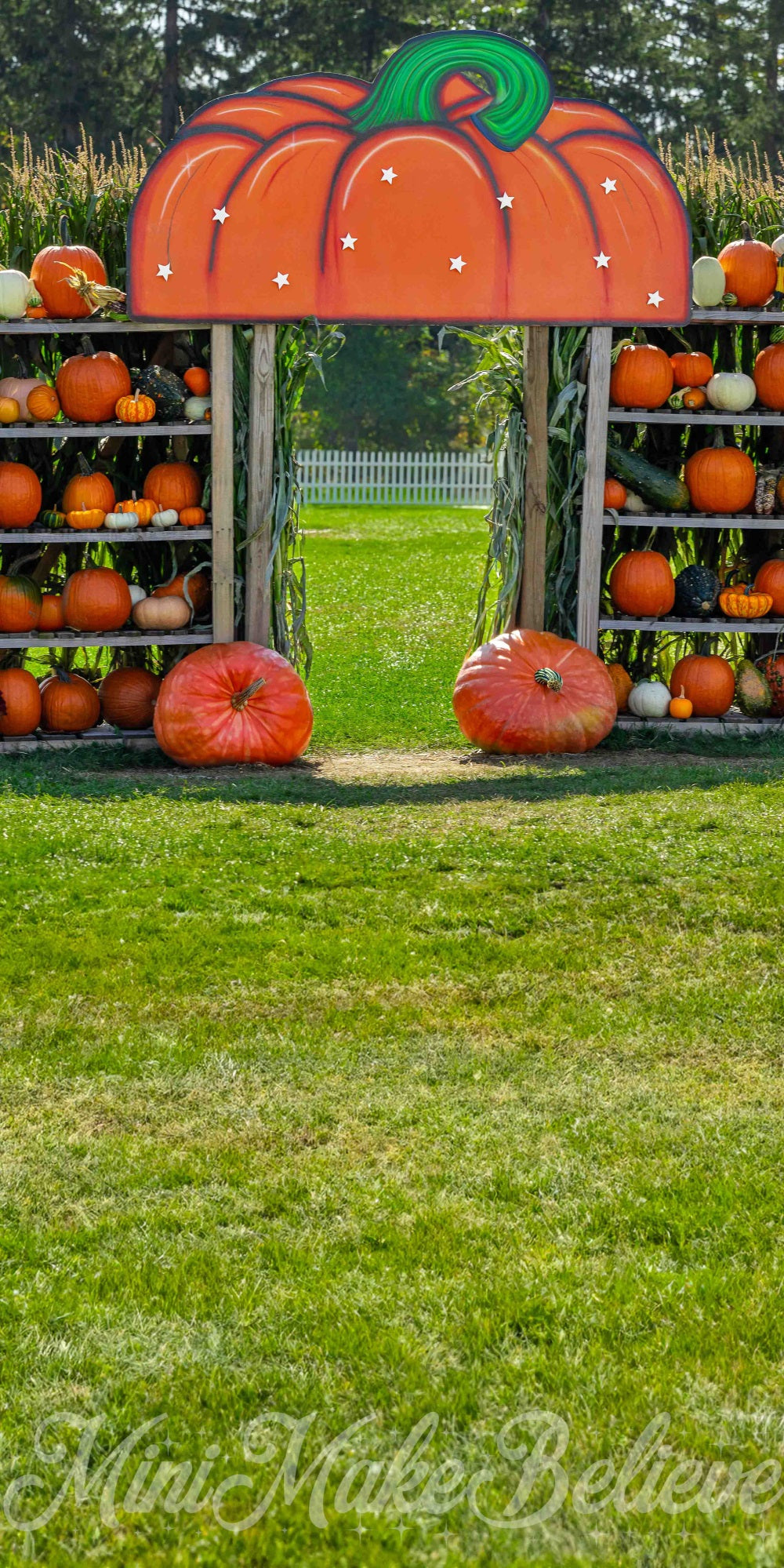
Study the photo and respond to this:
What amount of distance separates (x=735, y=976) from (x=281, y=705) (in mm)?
3571

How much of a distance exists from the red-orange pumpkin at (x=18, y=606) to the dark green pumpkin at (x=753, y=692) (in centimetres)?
392

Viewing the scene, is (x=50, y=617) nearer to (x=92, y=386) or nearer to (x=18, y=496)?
(x=18, y=496)

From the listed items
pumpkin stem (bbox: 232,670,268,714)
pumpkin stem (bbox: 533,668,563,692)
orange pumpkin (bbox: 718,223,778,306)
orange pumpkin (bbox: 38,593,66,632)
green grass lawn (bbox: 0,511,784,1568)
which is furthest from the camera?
orange pumpkin (bbox: 718,223,778,306)

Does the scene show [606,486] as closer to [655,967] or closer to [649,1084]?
[655,967]

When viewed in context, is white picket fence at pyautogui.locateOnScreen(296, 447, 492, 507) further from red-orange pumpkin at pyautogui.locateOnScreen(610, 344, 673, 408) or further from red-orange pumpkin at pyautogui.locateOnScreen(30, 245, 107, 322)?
red-orange pumpkin at pyautogui.locateOnScreen(30, 245, 107, 322)

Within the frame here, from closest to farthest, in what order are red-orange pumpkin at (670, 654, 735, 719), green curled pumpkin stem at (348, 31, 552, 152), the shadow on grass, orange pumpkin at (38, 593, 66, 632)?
the shadow on grass → green curled pumpkin stem at (348, 31, 552, 152) → orange pumpkin at (38, 593, 66, 632) → red-orange pumpkin at (670, 654, 735, 719)

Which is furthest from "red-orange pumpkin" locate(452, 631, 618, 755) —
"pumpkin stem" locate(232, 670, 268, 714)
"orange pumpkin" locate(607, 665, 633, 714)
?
"pumpkin stem" locate(232, 670, 268, 714)

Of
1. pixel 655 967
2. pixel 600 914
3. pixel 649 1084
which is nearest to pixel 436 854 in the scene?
pixel 600 914

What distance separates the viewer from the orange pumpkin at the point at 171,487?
8.63 m

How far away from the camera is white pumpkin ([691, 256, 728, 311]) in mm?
8898

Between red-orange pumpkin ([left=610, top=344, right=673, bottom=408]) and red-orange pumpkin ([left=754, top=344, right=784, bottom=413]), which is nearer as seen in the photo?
red-orange pumpkin ([left=610, top=344, right=673, bottom=408])

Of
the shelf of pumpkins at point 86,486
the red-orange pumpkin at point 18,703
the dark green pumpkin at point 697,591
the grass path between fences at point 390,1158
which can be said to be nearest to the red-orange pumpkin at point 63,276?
the shelf of pumpkins at point 86,486

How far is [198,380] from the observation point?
862cm

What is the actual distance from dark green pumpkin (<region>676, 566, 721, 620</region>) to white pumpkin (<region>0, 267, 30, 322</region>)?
12.6ft
